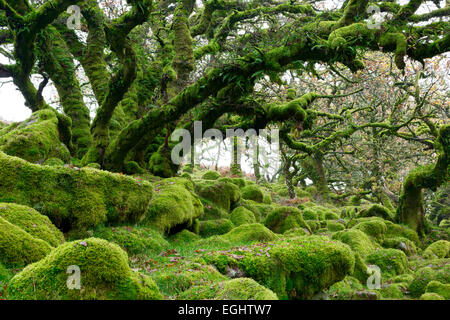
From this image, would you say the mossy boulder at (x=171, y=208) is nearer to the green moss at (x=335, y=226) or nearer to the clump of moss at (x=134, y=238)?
the clump of moss at (x=134, y=238)

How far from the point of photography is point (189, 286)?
5375mm

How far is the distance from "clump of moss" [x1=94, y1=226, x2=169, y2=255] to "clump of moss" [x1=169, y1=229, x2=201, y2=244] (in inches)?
49.0

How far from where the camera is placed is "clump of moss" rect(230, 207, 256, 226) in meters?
13.6

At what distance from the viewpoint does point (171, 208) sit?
9797 millimetres

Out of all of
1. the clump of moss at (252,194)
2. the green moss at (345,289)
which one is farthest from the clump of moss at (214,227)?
the clump of moss at (252,194)

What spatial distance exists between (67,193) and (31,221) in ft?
4.18

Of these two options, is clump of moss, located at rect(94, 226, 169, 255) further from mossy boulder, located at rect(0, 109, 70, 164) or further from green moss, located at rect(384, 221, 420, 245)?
green moss, located at rect(384, 221, 420, 245)

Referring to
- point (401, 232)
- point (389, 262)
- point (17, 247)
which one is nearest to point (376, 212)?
point (401, 232)

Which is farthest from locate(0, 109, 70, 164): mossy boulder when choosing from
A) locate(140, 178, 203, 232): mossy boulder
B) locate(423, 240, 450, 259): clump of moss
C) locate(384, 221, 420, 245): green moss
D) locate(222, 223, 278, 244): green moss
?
locate(384, 221, 420, 245): green moss

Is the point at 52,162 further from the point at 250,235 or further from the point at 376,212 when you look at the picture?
the point at 376,212

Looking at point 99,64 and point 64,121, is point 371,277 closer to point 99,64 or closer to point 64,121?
point 64,121

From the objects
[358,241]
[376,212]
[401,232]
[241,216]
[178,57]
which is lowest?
[358,241]

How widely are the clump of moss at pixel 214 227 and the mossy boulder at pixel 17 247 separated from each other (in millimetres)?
6873
